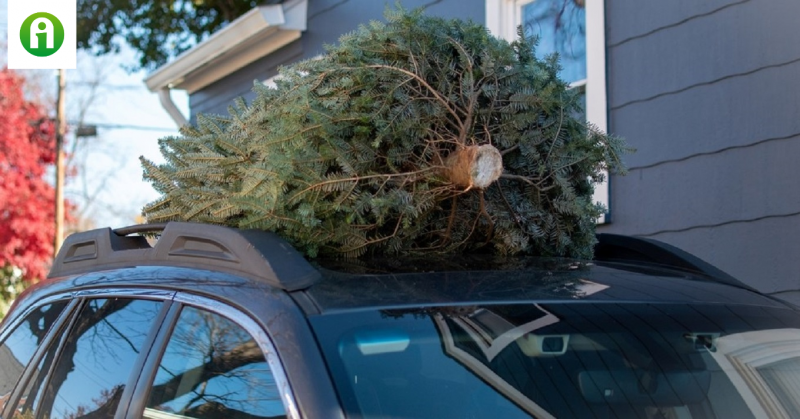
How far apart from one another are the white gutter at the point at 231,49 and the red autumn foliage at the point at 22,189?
762 centimetres

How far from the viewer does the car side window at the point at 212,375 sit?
1971mm

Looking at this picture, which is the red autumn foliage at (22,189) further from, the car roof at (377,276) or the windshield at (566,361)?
the windshield at (566,361)

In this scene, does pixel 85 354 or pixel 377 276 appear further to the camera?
pixel 85 354

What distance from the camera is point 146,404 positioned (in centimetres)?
225

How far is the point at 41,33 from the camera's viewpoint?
1070cm

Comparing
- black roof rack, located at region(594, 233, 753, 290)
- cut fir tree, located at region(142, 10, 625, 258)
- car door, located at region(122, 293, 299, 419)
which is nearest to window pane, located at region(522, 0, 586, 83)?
black roof rack, located at region(594, 233, 753, 290)

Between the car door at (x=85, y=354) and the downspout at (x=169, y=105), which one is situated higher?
the downspout at (x=169, y=105)

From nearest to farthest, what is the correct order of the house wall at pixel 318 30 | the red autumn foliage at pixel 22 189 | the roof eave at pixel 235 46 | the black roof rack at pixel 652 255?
the black roof rack at pixel 652 255, the house wall at pixel 318 30, the roof eave at pixel 235 46, the red autumn foliage at pixel 22 189

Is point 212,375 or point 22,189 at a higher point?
point 22,189

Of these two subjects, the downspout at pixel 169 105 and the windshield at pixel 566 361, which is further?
the downspout at pixel 169 105

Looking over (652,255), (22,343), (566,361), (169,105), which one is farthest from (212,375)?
(169,105)

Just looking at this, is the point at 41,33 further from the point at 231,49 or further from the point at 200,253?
the point at 200,253

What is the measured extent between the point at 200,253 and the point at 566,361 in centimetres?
100

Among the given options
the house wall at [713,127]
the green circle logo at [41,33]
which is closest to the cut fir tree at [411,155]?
the house wall at [713,127]
